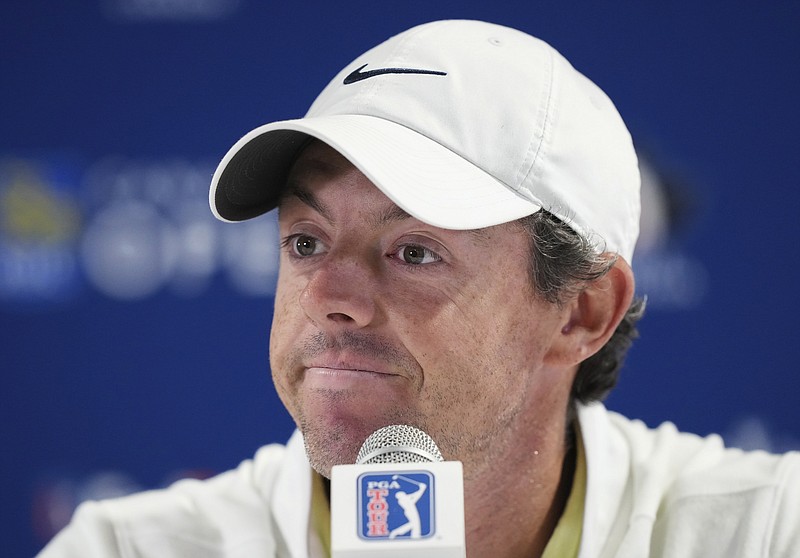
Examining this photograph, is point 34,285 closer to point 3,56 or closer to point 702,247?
point 3,56

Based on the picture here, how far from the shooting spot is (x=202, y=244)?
8.46 feet

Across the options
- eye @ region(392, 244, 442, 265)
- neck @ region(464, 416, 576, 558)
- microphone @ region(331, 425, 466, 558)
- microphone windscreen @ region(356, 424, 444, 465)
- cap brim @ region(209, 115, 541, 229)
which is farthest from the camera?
neck @ region(464, 416, 576, 558)

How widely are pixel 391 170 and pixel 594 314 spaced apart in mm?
481

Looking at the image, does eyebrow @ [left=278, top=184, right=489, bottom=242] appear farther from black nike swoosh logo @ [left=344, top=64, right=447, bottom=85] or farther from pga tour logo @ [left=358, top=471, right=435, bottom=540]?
pga tour logo @ [left=358, top=471, right=435, bottom=540]

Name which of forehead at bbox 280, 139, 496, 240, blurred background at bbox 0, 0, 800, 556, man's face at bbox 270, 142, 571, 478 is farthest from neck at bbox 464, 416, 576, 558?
blurred background at bbox 0, 0, 800, 556

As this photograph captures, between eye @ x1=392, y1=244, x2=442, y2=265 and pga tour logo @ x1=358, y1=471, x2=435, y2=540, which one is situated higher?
eye @ x1=392, y1=244, x2=442, y2=265

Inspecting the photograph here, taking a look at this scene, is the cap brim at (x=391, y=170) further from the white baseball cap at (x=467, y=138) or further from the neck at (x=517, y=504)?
the neck at (x=517, y=504)

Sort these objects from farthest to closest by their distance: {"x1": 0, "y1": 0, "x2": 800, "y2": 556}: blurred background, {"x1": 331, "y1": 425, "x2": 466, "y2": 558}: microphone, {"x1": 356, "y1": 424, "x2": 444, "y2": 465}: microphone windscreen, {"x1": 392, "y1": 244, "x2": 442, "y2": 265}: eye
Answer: {"x1": 0, "y1": 0, "x2": 800, "y2": 556}: blurred background → {"x1": 392, "y1": 244, "x2": 442, "y2": 265}: eye → {"x1": 356, "y1": 424, "x2": 444, "y2": 465}: microphone windscreen → {"x1": 331, "y1": 425, "x2": 466, "y2": 558}: microphone

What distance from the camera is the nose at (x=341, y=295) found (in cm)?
132

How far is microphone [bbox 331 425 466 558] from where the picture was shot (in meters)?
0.89

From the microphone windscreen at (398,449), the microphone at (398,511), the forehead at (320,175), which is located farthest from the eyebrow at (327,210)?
the microphone at (398,511)

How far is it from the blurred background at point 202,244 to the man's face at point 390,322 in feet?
3.77

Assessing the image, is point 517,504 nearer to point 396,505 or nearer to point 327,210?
point 327,210

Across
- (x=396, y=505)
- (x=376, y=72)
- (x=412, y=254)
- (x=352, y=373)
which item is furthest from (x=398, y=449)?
(x=376, y=72)
